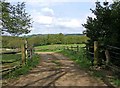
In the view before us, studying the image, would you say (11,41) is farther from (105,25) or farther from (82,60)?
(105,25)

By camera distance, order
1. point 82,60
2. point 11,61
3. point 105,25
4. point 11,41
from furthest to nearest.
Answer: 1. point 11,41
2. point 82,60
3. point 11,61
4. point 105,25

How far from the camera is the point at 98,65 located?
14.2 m

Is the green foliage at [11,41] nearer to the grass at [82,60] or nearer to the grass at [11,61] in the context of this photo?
the grass at [11,61]

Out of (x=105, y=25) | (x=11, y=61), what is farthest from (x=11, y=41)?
(x=105, y=25)

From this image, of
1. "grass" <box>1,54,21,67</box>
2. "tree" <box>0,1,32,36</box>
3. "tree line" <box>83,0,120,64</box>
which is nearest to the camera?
"tree line" <box>83,0,120,64</box>

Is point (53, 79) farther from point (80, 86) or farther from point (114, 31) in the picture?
point (114, 31)

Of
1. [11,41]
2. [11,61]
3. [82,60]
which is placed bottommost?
[82,60]

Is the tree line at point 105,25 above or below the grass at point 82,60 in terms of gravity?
above

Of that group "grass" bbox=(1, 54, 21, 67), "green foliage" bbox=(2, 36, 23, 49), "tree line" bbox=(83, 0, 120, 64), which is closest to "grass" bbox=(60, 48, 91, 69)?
"tree line" bbox=(83, 0, 120, 64)

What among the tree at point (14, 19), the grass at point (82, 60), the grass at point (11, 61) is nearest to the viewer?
the grass at point (82, 60)

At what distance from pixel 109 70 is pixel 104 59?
1.76m

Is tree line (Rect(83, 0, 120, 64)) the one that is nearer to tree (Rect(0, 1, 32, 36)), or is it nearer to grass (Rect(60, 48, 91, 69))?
grass (Rect(60, 48, 91, 69))

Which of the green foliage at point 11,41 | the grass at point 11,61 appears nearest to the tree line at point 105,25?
the grass at point 11,61

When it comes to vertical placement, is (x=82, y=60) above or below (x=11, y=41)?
below
